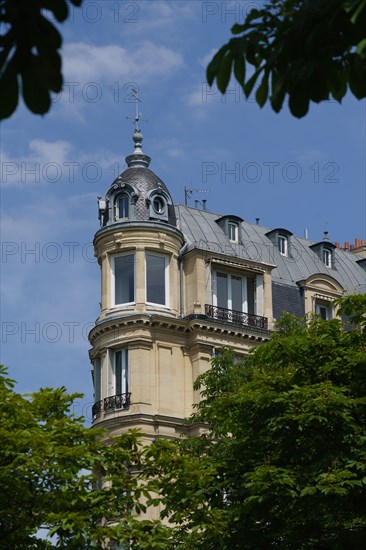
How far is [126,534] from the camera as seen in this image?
2466 centimetres

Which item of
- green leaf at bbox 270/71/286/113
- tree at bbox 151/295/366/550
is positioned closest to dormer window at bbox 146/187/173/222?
tree at bbox 151/295/366/550

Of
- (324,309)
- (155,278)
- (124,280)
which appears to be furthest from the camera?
(324,309)

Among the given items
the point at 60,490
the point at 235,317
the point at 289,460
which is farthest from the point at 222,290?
the point at 60,490

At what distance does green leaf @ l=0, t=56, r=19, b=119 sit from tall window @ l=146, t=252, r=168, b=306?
4095cm

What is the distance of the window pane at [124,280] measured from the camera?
4894 cm

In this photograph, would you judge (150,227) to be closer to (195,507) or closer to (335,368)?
(335,368)

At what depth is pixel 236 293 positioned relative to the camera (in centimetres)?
5156

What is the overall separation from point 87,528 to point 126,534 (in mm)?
905

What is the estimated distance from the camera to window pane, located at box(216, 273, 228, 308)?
5062 cm

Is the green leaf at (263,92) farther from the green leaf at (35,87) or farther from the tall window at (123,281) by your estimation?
the tall window at (123,281)

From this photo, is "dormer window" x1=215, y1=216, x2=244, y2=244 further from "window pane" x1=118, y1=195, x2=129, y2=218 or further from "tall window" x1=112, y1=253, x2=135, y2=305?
"tall window" x1=112, y1=253, x2=135, y2=305

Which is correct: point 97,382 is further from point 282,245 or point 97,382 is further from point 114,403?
point 282,245

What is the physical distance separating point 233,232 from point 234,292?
387 cm

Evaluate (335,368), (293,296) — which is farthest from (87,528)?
(293,296)
